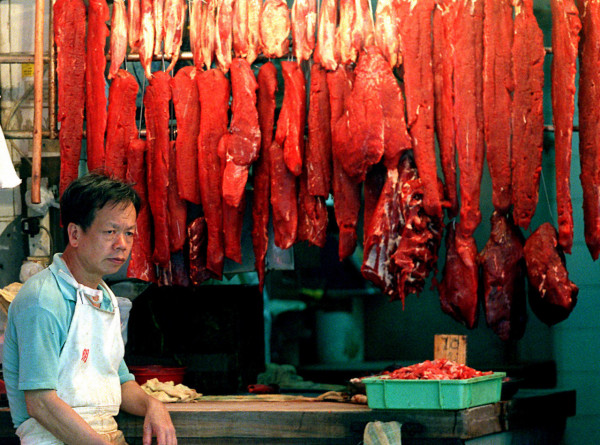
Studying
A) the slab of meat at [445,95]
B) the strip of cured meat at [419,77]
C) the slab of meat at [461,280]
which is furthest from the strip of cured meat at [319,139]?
the slab of meat at [461,280]

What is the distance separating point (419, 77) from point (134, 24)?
1650 mm

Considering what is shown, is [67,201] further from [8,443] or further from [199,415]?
[8,443]

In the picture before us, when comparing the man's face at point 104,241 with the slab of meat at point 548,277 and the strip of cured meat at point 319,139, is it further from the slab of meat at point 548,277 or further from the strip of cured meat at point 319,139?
the slab of meat at point 548,277

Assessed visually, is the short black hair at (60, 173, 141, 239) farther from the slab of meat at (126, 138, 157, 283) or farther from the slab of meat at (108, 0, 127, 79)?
the slab of meat at (108, 0, 127, 79)

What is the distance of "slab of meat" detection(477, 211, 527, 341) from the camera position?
169 inches

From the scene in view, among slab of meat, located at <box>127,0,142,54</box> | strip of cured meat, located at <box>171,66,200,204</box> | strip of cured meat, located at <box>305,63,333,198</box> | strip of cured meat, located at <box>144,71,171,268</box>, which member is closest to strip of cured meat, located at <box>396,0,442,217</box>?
strip of cured meat, located at <box>305,63,333,198</box>

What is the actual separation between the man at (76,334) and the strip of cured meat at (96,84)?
1.79m

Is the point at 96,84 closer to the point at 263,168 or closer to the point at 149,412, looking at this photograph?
the point at 263,168

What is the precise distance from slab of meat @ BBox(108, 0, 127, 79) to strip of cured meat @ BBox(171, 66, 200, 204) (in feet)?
1.13

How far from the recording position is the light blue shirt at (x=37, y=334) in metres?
2.74

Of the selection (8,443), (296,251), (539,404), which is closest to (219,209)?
(296,251)

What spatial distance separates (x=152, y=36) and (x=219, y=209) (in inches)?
41.8

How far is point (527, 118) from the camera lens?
14.1 feet

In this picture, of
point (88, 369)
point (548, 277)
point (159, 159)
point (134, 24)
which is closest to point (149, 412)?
point (88, 369)
